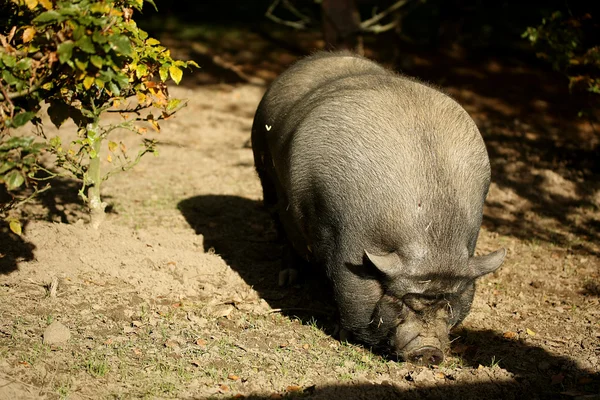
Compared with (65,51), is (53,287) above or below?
below

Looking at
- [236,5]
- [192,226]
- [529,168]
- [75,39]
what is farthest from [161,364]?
[236,5]

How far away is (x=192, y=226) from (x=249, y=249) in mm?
684

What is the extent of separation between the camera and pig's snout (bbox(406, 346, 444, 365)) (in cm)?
437

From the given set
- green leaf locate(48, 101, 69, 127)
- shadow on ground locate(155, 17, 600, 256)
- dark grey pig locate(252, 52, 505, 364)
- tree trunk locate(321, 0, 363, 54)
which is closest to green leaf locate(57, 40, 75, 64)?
green leaf locate(48, 101, 69, 127)

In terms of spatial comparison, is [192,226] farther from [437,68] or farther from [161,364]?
[437,68]

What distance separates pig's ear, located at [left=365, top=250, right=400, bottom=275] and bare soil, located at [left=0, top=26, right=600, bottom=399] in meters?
0.68

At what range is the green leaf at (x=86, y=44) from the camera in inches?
133

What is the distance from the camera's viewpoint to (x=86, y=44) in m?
3.40

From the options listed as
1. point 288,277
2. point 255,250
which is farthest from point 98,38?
point 255,250

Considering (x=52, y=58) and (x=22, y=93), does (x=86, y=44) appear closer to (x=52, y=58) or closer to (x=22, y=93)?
(x=52, y=58)

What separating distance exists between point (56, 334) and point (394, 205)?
7.37 feet

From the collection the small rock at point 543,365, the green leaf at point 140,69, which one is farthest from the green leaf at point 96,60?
the small rock at point 543,365

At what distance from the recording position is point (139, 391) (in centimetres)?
396

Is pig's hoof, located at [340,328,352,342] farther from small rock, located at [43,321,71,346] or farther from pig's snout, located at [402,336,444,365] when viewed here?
small rock, located at [43,321,71,346]
